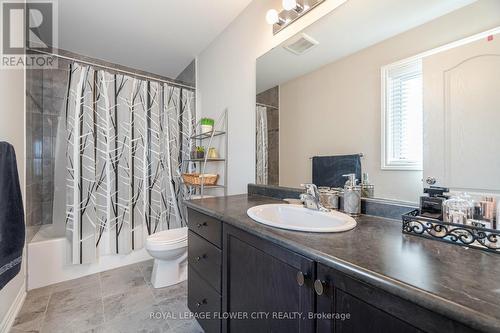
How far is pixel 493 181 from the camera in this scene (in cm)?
72

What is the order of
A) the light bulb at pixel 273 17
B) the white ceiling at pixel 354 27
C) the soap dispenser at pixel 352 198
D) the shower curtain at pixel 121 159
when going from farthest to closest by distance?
the shower curtain at pixel 121 159 < the light bulb at pixel 273 17 < the soap dispenser at pixel 352 198 < the white ceiling at pixel 354 27

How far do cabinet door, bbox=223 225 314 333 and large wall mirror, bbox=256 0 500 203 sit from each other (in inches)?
23.1

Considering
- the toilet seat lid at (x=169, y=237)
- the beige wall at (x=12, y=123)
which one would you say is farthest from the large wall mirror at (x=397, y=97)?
the beige wall at (x=12, y=123)

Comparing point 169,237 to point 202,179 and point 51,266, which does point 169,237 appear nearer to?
point 202,179

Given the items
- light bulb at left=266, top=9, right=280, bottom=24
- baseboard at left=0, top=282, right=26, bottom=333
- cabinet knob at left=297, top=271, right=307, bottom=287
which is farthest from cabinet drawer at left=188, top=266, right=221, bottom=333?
light bulb at left=266, top=9, right=280, bottom=24

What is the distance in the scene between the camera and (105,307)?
1574mm

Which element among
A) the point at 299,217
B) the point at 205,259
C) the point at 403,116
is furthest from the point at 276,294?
the point at 403,116

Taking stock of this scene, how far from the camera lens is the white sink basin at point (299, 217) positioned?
2.91ft

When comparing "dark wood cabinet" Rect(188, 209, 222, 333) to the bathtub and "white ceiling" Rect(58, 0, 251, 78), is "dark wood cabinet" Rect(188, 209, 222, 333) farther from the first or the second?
"white ceiling" Rect(58, 0, 251, 78)

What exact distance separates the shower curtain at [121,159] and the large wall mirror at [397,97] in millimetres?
1427

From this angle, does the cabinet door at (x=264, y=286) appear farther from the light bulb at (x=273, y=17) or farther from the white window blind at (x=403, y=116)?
the light bulb at (x=273, y=17)

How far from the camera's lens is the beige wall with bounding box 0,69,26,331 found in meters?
1.35

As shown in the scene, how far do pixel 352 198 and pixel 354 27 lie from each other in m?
0.87

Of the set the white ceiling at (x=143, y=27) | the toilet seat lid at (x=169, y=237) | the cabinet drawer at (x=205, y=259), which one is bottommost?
the toilet seat lid at (x=169, y=237)
